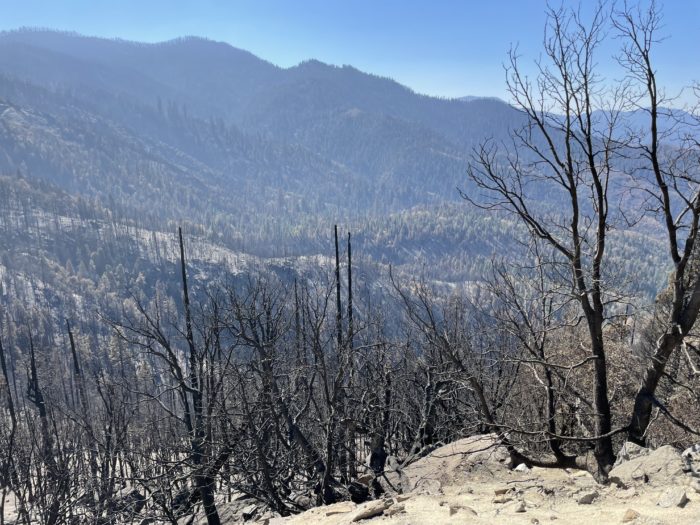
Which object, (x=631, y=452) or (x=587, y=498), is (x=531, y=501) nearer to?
(x=587, y=498)

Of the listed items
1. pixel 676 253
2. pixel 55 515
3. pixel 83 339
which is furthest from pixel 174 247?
pixel 676 253

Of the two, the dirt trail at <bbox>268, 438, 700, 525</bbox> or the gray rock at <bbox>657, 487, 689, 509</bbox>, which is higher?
the gray rock at <bbox>657, 487, 689, 509</bbox>

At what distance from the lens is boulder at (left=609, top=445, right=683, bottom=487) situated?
5.82 metres

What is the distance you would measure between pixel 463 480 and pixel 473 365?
4.62m

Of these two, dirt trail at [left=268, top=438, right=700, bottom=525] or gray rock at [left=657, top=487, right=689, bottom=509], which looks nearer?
gray rock at [left=657, top=487, right=689, bottom=509]

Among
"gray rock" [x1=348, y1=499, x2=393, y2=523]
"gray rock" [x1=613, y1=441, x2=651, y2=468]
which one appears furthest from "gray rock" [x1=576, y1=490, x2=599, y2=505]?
"gray rock" [x1=348, y1=499, x2=393, y2=523]

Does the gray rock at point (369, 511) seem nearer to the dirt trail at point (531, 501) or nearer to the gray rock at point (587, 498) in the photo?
the dirt trail at point (531, 501)

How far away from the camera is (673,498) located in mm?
5223

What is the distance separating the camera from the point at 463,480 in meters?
7.88

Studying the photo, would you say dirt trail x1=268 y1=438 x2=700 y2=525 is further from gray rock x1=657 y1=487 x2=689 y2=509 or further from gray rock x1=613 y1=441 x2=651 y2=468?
gray rock x1=613 y1=441 x2=651 y2=468

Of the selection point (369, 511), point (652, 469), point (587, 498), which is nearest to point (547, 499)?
point (587, 498)

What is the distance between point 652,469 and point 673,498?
84 cm

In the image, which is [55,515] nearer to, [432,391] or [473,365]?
[432,391]

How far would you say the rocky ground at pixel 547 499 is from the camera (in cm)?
531
